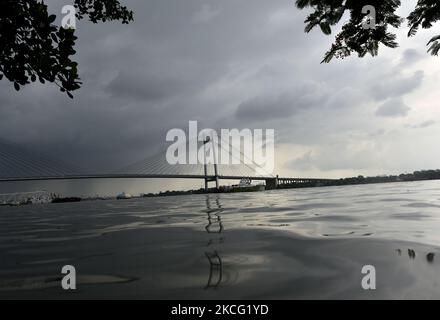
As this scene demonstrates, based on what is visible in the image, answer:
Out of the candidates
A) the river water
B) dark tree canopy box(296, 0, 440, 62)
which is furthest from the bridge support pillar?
dark tree canopy box(296, 0, 440, 62)

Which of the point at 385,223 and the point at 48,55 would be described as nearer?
the point at 48,55

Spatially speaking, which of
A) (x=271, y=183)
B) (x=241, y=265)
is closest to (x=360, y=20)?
(x=241, y=265)

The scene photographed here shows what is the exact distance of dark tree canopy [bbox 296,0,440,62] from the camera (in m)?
4.61

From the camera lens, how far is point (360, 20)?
4750 mm

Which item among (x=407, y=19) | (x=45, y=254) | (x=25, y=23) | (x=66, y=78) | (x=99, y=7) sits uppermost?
(x=99, y=7)

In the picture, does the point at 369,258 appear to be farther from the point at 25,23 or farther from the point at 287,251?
the point at 25,23

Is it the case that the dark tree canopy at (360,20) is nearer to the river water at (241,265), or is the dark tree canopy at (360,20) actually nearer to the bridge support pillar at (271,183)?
the river water at (241,265)

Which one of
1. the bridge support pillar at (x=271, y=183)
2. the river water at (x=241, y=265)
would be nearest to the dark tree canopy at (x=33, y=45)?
the river water at (x=241, y=265)

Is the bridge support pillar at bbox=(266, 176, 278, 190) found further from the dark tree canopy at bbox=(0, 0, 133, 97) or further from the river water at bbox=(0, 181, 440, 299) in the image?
the dark tree canopy at bbox=(0, 0, 133, 97)

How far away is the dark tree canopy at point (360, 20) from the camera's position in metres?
4.61

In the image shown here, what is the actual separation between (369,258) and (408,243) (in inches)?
45.9

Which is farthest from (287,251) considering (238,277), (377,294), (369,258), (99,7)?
(99,7)

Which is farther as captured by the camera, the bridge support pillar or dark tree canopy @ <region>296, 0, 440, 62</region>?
the bridge support pillar
